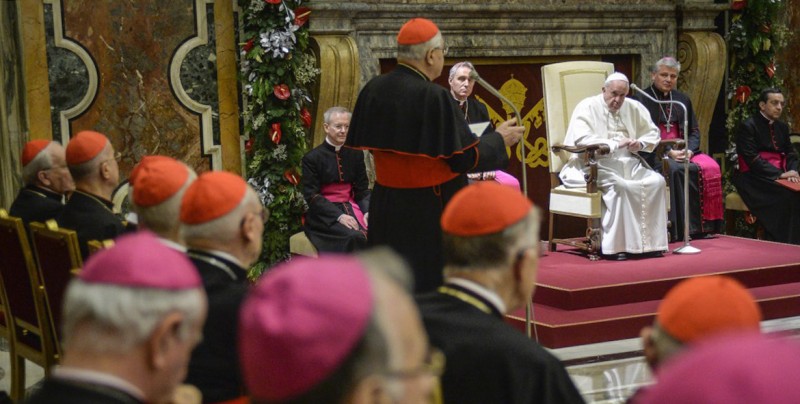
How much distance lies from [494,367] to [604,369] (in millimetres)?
3468

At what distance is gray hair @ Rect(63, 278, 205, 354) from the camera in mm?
1765

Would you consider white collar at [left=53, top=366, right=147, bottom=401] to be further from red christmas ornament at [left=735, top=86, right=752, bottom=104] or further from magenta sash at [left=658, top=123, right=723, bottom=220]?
red christmas ornament at [left=735, top=86, right=752, bottom=104]

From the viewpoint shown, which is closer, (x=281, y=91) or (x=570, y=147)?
(x=281, y=91)

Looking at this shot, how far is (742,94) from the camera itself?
32.1ft

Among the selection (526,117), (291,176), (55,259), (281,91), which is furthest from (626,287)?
(55,259)

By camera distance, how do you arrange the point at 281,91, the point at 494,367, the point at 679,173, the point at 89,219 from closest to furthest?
the point at 494,367 → the point at 89,219 → the point at 281,91 → the point at 679,173

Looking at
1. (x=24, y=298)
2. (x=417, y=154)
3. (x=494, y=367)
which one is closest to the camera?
(x=494, y=367)

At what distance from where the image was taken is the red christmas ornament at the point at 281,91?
7848 millimetres

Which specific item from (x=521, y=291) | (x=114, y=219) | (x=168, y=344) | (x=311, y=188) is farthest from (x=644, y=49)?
(x=168, y=344)

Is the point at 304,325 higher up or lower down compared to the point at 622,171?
higher up

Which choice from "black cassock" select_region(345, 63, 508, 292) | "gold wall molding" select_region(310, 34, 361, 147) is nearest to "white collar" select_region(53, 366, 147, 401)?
"black cassock" select_region(345, 63, 508, 292)

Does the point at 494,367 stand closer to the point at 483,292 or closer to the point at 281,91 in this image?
the point at 483,292

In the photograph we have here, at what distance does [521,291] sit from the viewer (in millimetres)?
2605

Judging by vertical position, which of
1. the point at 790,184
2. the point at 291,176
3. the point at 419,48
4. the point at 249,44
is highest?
the point at 249,44
